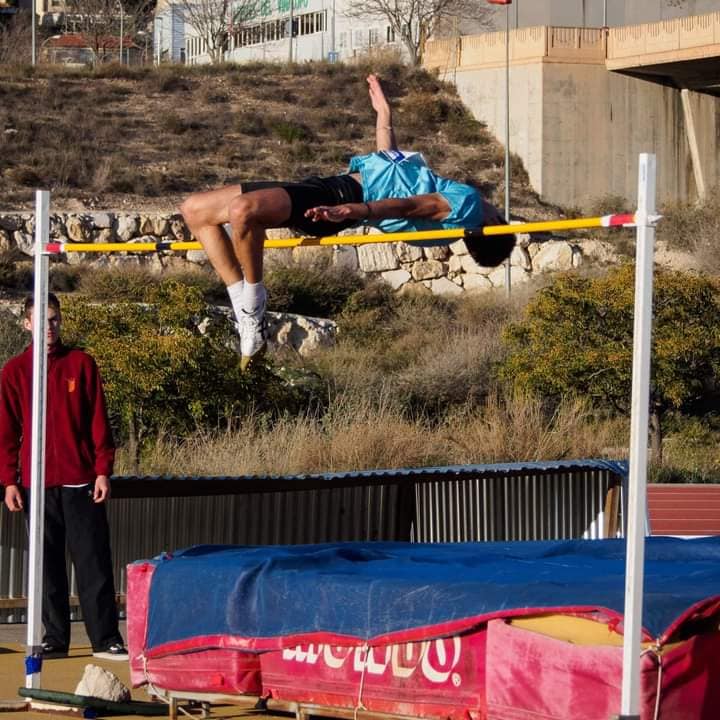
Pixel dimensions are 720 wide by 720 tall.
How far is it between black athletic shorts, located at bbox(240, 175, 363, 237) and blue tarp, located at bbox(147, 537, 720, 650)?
1.55 meters

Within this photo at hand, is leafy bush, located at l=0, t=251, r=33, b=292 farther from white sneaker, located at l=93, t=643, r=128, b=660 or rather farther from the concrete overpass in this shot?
white sneaker, located at l=93, t=643, r=128, b=660

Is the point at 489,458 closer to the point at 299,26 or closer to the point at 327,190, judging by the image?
the point at 327,190

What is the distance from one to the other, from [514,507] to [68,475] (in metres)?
4.00

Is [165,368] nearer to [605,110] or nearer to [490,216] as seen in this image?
[490,216]

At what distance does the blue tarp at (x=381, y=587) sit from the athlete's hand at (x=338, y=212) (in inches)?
60.9

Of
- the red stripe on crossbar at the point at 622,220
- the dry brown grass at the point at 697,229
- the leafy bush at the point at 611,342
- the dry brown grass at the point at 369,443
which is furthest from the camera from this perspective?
the dry brown grass at the point at 697,229

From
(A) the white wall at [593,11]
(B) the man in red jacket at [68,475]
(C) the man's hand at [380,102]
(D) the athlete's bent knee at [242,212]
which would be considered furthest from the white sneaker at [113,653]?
(A) the white wall at [593,11]

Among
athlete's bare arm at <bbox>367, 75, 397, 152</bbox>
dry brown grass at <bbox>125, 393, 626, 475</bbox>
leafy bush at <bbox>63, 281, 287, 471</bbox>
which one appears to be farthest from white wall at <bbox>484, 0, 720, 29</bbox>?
athlete's bare arm at <bbox>367, 75, 397, 152</bbox>

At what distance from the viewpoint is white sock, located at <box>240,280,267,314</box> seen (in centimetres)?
766

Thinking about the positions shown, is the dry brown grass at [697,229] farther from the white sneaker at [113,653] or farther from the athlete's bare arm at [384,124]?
the white sneaker at [113,653]

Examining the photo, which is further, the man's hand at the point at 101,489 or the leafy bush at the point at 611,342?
the leafy bush at the point at 611,342

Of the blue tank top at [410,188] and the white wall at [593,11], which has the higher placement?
the white wall at [593,11]

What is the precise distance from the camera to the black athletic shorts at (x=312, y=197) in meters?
7.36

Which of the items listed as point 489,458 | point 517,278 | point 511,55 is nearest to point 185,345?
point 489,458
